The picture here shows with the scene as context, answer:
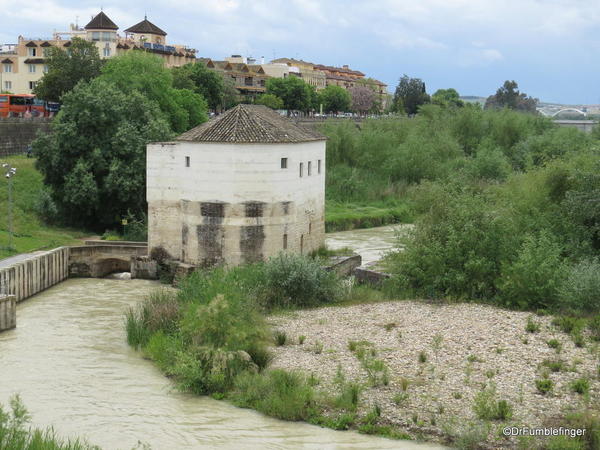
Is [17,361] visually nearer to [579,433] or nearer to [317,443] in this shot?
[317,443]

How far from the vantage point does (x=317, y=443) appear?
1702cm

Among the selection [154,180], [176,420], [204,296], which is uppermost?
[154,180]

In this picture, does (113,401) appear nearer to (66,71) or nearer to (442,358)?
(442,358)

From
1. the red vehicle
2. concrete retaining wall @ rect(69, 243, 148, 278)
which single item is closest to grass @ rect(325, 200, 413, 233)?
concrete retaining wall @ rect(69, 243, 148, 278)

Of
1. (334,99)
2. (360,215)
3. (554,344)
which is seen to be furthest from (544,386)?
(334,99)

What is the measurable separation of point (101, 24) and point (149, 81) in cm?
3559

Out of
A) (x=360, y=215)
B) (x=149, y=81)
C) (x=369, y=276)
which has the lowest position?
(x=369, y=276)

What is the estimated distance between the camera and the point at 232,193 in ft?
104

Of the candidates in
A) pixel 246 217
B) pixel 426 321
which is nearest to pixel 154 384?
pixel 426 321

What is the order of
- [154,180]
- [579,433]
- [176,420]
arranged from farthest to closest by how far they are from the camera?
A: [154,180] < [176,420] < [579,433]

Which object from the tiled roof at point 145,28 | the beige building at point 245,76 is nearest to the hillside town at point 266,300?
the tiled roof at point 145,28

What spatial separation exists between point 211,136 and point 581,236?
13300 mm

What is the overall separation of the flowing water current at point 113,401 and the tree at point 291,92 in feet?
239

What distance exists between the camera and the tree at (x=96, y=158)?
4134 centimetres
